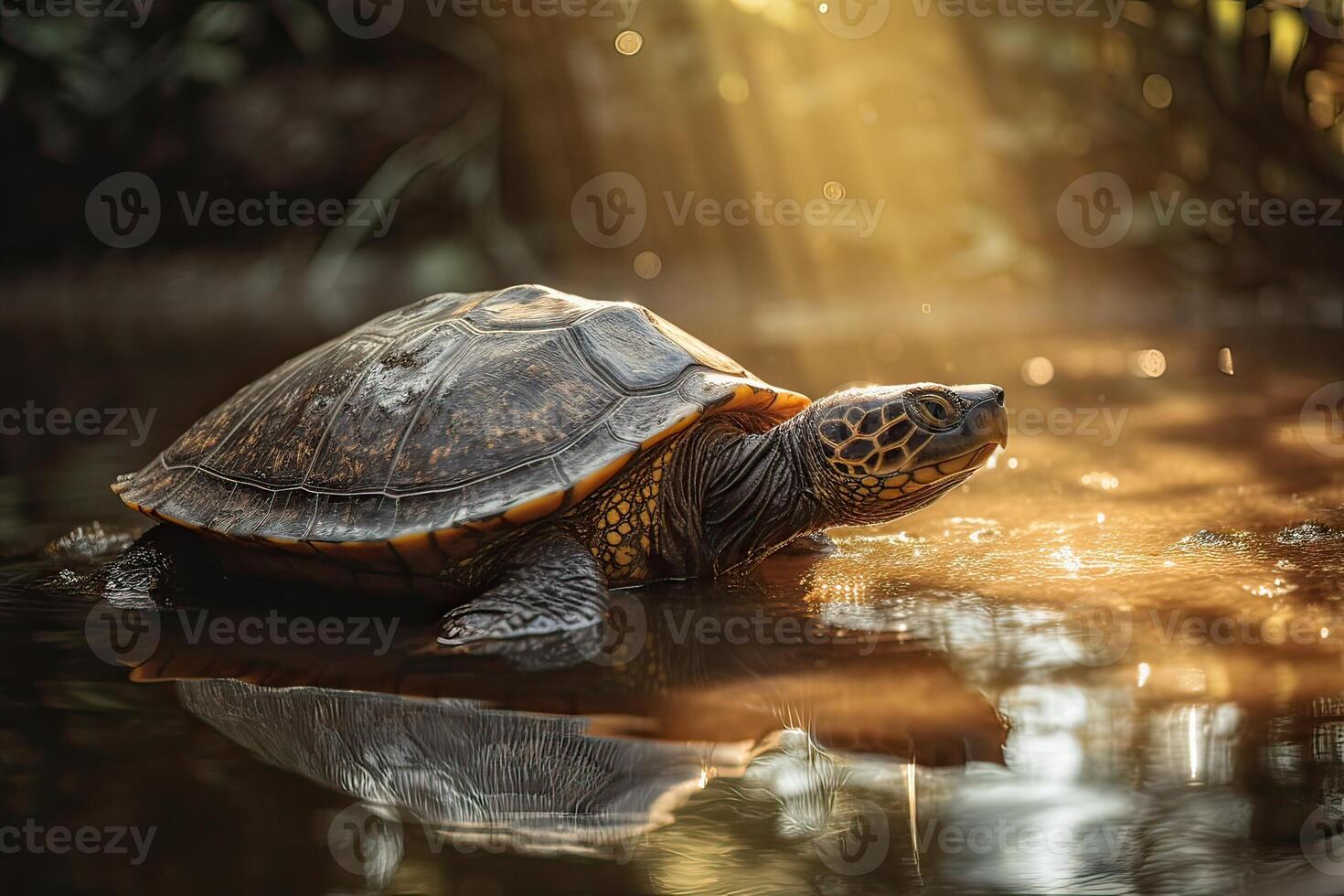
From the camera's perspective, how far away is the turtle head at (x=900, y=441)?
11.8ft

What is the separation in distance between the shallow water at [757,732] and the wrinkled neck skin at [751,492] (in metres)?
0.17

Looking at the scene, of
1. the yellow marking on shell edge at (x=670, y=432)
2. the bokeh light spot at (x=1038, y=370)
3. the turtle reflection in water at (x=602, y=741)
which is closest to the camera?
the turtle reflection in water at (x=602, y=741)

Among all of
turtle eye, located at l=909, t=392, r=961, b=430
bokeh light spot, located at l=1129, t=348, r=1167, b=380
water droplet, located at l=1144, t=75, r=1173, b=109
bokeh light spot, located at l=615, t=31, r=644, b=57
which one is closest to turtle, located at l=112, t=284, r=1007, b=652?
turtle eye, located at l=909, t=392, r=961, b=430

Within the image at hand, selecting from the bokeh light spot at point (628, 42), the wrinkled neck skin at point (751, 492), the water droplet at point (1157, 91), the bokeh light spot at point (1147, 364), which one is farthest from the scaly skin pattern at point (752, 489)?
the bokeh light spot at point (628, 42)

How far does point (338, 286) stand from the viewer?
16031 mm

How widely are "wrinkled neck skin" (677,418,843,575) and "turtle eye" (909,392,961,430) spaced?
1.35 ft

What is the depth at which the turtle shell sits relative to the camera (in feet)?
11.6

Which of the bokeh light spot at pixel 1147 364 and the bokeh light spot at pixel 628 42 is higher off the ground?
the bokeh light spot at pixel 628 42

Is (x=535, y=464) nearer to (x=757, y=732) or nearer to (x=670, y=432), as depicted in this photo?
(x=670, y=432)

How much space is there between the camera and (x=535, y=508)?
3473mm

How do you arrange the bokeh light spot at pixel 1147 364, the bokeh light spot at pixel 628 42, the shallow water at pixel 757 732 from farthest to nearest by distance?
the bokeh light spot at pixel 628 42 < the bokeh light spot at pixel 1147 364 < the shallow water at pixel 757 732

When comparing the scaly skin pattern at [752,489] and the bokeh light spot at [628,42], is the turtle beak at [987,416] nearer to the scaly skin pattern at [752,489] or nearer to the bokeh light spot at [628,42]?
the scaly skin pattern at [752,489]

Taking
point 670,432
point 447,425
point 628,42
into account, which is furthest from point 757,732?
point 628,42

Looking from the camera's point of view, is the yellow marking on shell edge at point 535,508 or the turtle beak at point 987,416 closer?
the yellow marking on shell edge at point 535,508
